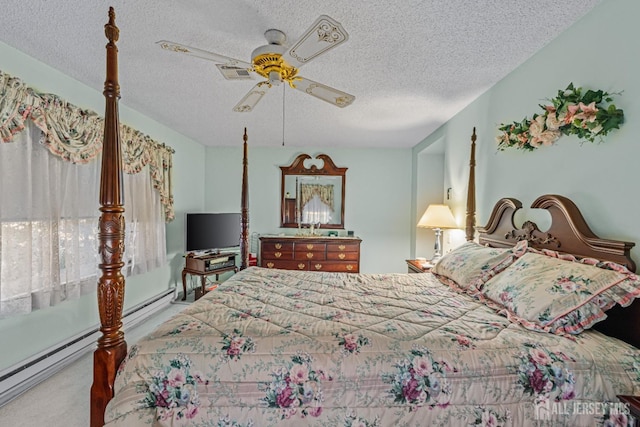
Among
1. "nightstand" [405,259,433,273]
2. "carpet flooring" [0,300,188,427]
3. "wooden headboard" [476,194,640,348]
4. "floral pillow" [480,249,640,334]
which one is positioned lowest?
"carpet flooring" [0,300,188,427]

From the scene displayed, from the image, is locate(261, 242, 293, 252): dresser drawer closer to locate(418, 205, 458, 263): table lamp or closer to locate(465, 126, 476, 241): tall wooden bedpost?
locate(418, 205, 458, 263): table lamp

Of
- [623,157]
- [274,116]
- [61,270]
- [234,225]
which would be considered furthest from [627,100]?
[234,225]

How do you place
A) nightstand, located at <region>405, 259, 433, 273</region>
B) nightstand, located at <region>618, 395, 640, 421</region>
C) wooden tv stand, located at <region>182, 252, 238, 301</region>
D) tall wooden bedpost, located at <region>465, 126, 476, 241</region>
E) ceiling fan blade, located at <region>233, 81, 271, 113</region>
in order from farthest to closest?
wooden tv stand, located at <region>182, 252, 238, 301</region>, nightstand, located at <region>405, 259, 433, 273</region>, tall wooden bedpost, located at <region>465, 126, 476, 241</region>, ceiling fan blade, located at <region>233, 81, 271, 113</region>, nightstand, located at <region>618, 395, 640, 421</region>

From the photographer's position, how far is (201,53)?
5.25 feet

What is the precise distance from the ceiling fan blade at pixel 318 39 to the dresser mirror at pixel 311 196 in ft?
10.6

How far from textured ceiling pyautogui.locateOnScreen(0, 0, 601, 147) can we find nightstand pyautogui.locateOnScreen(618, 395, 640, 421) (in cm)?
190

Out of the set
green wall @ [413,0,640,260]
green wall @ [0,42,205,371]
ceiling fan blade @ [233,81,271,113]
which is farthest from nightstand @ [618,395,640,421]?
green wall @ [0,42,205,371]

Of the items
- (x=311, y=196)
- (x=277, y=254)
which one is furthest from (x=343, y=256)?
(x=311, y=196)

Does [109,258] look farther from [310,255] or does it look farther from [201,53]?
[310,255]

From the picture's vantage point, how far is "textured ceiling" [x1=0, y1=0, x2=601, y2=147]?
161 cm

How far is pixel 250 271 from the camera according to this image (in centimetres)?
255

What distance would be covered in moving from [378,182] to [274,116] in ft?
7.44

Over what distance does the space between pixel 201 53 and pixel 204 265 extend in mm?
2973

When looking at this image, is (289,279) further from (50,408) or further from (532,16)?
(532,16)
